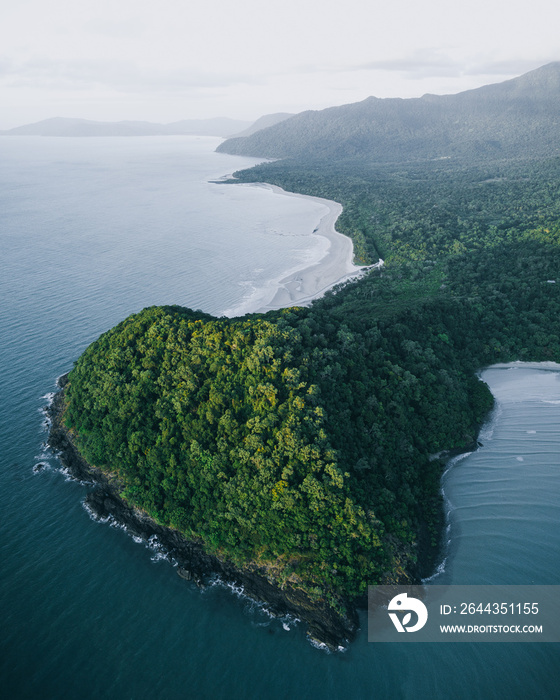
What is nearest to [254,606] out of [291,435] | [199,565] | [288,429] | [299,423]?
[199,565]

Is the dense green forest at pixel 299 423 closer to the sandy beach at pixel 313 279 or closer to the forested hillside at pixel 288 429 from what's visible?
the forested hillside at pixel 288 429

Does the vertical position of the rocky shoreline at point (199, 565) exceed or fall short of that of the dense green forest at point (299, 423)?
it falls short

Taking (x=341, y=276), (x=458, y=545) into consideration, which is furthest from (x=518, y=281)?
(x=458, y=545)

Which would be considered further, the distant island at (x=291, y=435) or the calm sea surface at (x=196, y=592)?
the distant island at (x=291, y=435)

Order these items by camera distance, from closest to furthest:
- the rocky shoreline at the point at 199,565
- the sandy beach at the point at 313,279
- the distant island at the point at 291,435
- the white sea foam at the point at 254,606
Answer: the rocky shoreline at the point at 199,565, the white sea foam at the point at 254,606, the distant island at the point at 291,435, the sandy beach at the point at 313,279

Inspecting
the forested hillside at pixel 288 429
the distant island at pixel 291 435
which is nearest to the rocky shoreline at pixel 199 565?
the distant island at pixel 291 435

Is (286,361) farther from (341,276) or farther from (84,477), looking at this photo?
(341,276)
